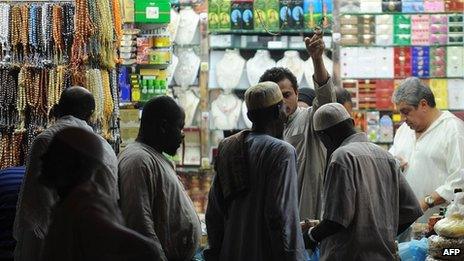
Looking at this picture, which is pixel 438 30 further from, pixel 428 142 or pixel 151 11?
pixel 428 142

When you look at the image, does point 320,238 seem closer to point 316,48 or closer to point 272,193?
point 272,193

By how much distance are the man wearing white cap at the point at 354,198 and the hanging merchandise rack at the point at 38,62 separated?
2.57m

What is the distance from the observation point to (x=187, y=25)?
11133 mm

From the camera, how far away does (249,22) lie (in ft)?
36.6

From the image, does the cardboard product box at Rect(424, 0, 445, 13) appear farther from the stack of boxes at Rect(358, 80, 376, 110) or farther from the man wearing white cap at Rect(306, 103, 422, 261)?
the man wearing white cap at Rect(306, 103, 422, 261)

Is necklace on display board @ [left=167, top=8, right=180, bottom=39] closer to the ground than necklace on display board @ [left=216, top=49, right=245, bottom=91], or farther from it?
farther from it

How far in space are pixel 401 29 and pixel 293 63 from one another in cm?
135

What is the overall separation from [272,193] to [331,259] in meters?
0.61

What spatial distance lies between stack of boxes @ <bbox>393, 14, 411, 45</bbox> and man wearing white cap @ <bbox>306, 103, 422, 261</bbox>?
19.1ft

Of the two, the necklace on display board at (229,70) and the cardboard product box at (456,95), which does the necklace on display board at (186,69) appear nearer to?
the necklace on display board at (229,70)

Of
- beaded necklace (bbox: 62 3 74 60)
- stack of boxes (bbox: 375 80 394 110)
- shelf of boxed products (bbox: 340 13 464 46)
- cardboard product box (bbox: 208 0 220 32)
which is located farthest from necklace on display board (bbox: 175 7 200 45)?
beaded necklace (bbox: 62 3 74 60)

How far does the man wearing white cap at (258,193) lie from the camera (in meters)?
5.04

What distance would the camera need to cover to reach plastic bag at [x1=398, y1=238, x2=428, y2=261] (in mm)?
6402

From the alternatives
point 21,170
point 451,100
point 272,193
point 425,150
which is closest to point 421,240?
point 425,150
